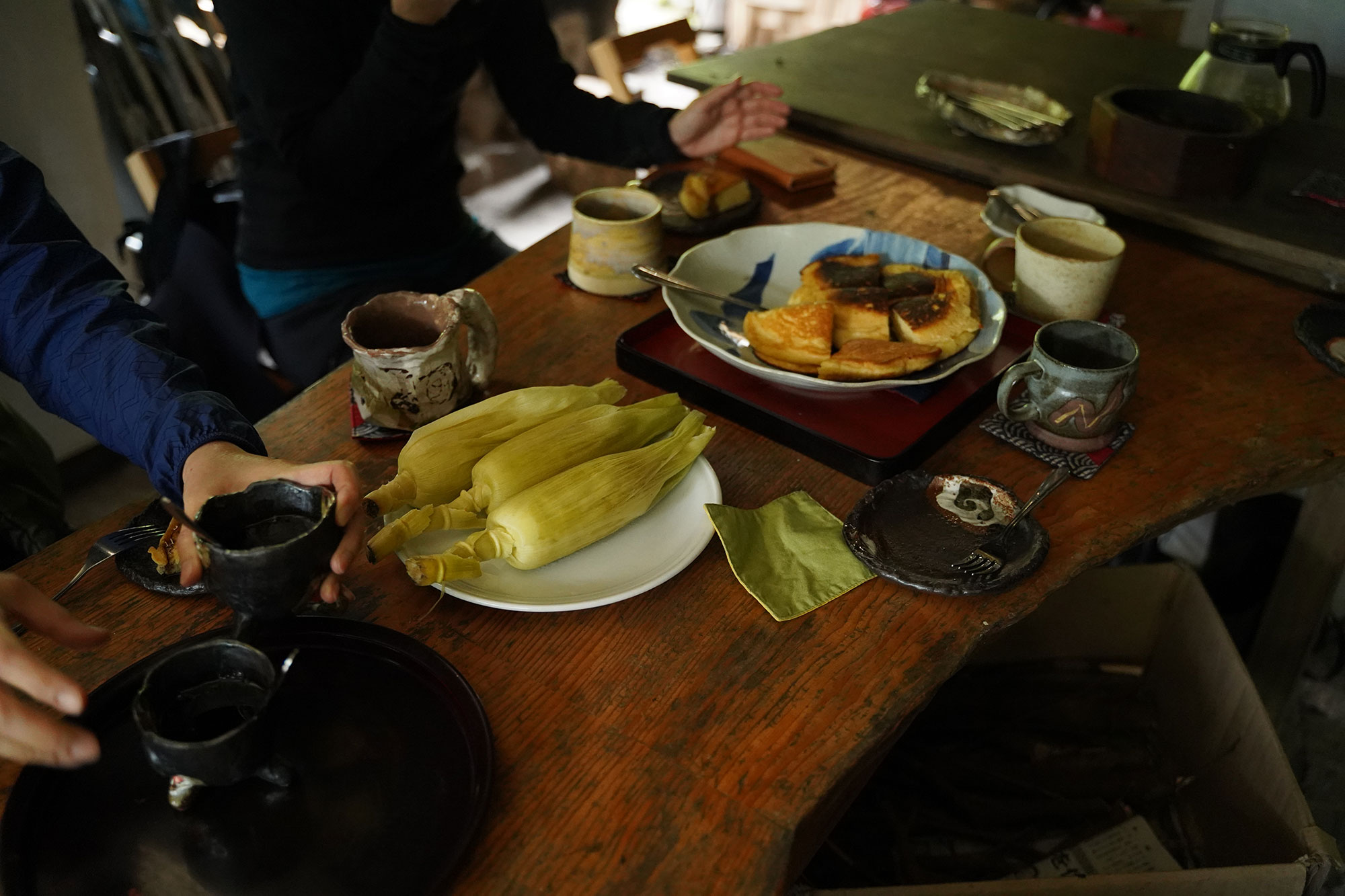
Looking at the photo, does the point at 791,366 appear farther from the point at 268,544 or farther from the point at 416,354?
the point at 268,544

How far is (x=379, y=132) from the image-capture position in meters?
1.49

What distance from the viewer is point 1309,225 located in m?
1.46

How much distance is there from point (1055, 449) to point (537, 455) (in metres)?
0.60

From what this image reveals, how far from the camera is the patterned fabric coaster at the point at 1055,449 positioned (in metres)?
1.06

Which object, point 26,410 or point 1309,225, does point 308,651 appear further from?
point 26,410

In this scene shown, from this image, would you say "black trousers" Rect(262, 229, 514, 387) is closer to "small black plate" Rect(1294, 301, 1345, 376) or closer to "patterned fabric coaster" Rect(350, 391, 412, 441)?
"patterned fabric coaster" Rect(350, 391, 412, 441)

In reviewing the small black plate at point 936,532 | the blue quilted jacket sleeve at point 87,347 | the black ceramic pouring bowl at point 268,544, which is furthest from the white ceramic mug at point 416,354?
the small black plate at point 936,532

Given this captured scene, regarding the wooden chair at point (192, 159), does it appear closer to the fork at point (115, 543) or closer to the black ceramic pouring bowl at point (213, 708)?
the fork at point (115, 543)

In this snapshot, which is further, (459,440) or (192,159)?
(192,159)

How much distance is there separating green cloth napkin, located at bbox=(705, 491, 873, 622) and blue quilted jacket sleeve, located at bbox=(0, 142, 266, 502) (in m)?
0.51

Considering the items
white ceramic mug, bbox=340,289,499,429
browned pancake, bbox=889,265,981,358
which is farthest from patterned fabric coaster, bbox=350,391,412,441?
browned pancake, bbox=889,265,981,358

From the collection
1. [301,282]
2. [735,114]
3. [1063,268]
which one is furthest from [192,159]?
[1063,268]

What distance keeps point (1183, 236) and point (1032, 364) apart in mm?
691

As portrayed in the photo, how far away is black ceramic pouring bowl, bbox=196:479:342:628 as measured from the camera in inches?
28.2
